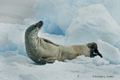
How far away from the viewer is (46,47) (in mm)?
3988

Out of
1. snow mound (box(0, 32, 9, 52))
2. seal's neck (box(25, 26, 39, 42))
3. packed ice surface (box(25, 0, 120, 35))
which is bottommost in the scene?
snow mound (box(0, 32, 9, 52))

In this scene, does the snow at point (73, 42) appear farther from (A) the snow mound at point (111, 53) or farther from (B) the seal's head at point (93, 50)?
(B) the seal's head at point (93, 50)

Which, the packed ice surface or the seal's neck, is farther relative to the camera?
the packed ice surface

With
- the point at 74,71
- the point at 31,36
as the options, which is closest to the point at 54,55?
the point at 31,36

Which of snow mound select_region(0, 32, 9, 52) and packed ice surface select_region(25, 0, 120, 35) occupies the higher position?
packed ice surface select_region(25, 0, 120, 35)

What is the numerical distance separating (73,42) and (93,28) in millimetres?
752

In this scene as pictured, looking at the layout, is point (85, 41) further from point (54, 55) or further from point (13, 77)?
point (13, 77)

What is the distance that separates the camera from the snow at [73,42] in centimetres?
275

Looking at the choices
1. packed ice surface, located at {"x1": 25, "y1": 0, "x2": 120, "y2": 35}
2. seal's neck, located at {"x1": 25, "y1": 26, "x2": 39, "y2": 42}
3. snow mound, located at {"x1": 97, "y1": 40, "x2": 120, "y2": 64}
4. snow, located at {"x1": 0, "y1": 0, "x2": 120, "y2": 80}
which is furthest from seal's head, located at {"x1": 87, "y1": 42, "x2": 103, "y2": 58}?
packed ice surface, located at {"x1": 25, "y1": 0, "x2": 120, "y2": 35}

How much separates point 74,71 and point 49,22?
253 inches

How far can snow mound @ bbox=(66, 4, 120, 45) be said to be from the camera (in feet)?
16.7

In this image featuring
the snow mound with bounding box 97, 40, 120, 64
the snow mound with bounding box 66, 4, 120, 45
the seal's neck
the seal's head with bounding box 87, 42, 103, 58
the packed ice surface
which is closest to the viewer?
the seal's neck

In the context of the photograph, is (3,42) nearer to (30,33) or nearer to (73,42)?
(73,42)

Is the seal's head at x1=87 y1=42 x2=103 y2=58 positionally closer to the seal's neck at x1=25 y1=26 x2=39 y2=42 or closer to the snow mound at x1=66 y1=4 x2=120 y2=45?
the snow mound at x1=66 y1=4 x2=120 y2=45
